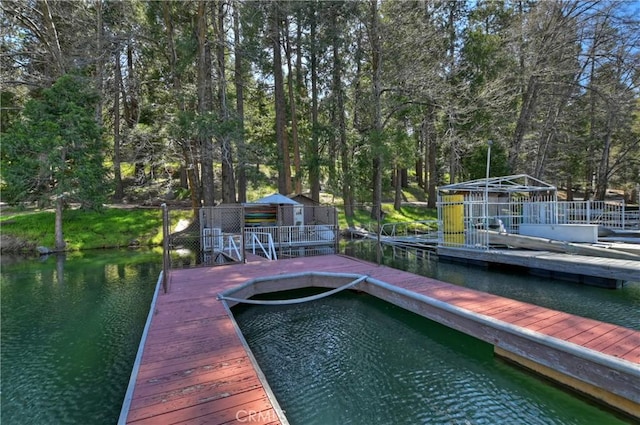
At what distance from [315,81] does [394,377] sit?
791 inches

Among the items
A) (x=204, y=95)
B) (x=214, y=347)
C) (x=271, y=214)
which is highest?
(x=204, y=95)

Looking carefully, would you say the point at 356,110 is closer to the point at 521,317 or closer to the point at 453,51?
the point at 453,51

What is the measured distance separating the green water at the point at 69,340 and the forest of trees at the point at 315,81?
811cm

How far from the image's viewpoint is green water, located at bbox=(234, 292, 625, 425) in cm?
379

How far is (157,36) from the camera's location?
19578mm

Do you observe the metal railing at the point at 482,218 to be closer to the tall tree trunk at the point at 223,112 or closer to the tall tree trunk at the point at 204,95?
the tall tree trunk at the point at 223,112

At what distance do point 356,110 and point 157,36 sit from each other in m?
12.3

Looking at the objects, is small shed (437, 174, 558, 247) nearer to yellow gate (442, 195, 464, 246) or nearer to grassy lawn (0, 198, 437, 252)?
yellow gate (442, 195, 464, 246)

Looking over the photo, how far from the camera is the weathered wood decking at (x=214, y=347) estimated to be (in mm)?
3062

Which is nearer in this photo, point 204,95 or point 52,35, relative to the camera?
point 52,35

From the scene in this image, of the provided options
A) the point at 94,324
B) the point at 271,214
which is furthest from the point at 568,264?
the point at 271,214

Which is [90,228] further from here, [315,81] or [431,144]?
[431,144]

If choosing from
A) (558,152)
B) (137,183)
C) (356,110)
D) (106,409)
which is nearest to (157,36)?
(137,183)

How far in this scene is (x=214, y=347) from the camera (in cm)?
440
